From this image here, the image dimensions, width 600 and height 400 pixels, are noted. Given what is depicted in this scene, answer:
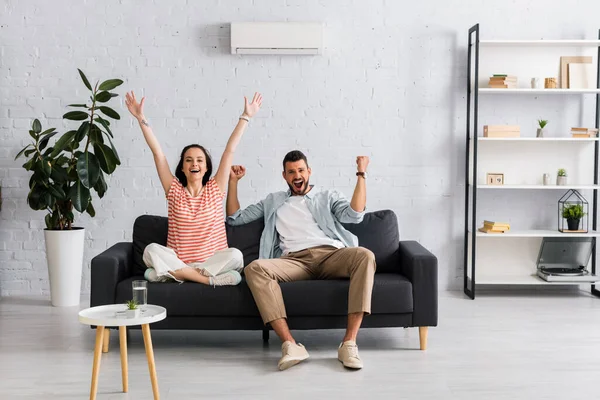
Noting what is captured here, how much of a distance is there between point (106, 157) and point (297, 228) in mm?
1619

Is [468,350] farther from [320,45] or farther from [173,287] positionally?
[320,45]

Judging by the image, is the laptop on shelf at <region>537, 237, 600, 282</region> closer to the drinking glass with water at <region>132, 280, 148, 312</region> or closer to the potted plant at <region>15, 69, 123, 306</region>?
the potted plant at <region>15, 69, 123, 306</region>

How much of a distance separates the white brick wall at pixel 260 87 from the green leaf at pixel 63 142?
512mm

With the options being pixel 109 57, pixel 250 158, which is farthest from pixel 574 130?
pixel 109 57

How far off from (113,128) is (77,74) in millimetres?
474

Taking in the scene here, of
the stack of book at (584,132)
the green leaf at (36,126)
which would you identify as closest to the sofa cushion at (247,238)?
the green leaf at (36,126)

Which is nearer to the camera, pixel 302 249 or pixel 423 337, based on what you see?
pixel 423 337

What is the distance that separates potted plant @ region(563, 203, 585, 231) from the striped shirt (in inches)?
106

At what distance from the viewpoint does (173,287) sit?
4168 mm

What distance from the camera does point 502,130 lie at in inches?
224

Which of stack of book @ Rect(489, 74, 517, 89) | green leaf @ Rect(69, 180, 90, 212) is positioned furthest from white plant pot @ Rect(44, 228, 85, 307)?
stack of book @ Rect(489, 74, 517, 89)

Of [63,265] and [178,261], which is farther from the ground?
[178,261]

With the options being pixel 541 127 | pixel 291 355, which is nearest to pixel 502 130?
pixel 541 127

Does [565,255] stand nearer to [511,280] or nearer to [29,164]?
[511,280]
